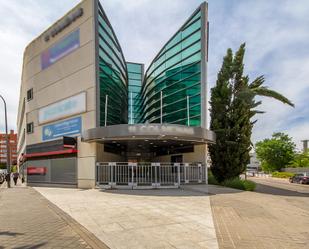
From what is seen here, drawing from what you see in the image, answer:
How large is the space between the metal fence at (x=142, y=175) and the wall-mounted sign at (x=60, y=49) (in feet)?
35.9

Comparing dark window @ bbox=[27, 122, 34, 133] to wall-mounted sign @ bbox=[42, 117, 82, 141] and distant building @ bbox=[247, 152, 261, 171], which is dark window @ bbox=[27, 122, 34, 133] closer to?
wall-mounted sign @ bbox=[42, 117, 82, 141]

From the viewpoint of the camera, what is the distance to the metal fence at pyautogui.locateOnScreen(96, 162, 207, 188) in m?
17.1

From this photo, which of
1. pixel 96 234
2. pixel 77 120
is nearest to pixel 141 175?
pixel 77 120

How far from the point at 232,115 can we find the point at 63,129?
13.8 metres

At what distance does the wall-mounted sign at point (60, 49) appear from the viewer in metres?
21.9

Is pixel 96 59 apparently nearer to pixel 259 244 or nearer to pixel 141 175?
pixel 141 175

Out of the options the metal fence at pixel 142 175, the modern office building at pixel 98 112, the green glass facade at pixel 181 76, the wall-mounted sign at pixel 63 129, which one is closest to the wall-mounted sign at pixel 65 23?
the modern office building at pixel 98 112

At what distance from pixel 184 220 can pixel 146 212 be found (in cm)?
177

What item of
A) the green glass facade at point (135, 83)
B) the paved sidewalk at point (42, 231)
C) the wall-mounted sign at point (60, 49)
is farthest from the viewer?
the green glass facade at point (135, 83)

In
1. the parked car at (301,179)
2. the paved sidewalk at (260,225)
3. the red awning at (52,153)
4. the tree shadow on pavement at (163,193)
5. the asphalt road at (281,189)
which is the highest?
the red awning at (52,153)

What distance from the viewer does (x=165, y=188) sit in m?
17.0

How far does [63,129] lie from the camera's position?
2195cm

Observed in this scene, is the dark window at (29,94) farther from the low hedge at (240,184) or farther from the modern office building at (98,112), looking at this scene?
the low hedge at (240,184)

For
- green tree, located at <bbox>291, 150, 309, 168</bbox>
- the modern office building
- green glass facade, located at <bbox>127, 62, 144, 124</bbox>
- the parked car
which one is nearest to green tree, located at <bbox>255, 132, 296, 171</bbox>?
green tree, located at <bbox>291, 150, 309, 168</bbox>
